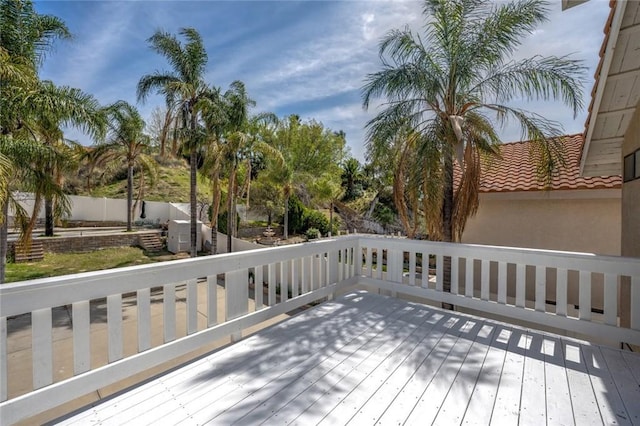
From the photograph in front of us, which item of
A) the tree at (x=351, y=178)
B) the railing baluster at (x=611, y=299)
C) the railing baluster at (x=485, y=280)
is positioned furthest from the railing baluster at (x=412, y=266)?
the tree at (x=351, y=178)

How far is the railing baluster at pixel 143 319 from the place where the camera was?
2.22 metres

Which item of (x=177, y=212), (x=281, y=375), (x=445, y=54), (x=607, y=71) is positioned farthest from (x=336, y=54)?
(x=177, y=212)

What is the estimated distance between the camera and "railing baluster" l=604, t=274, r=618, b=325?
282 centimetres

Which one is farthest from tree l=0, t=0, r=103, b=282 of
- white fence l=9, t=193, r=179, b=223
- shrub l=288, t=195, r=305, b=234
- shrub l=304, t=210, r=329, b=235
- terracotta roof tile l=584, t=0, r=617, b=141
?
white fence l=9, t=193, r=179, b=223

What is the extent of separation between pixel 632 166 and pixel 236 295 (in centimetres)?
517

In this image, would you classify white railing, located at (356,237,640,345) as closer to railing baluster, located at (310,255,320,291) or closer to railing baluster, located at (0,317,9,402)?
railing baluster, located at (310,255,320,291)

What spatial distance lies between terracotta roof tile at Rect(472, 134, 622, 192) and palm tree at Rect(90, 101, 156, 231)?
14999mm

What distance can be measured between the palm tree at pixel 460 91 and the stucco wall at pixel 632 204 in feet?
2.78

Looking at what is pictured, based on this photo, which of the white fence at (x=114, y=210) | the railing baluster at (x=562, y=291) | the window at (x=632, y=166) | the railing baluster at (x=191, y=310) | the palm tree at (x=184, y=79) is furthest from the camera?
the white fence at (x=114, y=210)

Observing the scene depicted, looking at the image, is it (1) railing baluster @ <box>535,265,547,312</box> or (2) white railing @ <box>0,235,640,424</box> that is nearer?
(2) white railing @ <box>0,235,640,424</box>

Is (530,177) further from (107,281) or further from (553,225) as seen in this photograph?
(107,281)

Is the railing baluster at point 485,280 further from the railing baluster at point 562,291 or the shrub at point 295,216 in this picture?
the shrub at point 295,216

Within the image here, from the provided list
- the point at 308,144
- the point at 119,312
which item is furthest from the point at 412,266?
the point at 308,144

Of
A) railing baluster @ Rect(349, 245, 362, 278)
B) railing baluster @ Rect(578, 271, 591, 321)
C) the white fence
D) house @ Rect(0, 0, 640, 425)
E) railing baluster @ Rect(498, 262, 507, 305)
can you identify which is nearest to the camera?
house @ Rect(0, 0, 640, 425)
